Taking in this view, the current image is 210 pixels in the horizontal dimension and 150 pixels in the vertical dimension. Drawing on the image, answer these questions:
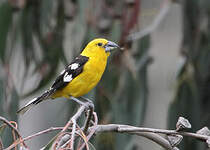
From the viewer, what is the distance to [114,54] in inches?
106

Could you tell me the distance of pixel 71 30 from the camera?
8.93ft

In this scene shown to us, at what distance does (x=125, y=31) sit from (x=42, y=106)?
1451 millimetres

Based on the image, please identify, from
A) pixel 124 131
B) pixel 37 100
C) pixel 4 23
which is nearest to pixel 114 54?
pixel 4 23

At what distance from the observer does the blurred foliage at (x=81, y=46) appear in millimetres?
2422

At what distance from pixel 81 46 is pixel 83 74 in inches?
32.0

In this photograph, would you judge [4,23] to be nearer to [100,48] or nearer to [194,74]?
[100,48]

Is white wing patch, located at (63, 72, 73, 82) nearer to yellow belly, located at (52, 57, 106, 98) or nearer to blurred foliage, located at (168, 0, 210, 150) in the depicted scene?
yellow belly, located at (52, 57, 106, 98)

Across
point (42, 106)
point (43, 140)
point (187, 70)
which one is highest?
point (187, 70)

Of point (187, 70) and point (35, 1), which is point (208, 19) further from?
point (35, 1)

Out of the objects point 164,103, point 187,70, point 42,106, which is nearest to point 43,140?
point 42,106

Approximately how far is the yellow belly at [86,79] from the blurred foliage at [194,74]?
2.68ft

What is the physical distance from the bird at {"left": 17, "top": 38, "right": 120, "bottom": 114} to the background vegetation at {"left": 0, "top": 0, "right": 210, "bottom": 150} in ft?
1.80

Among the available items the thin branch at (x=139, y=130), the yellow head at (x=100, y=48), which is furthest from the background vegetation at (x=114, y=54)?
the thin branch at (x=139, y=130)

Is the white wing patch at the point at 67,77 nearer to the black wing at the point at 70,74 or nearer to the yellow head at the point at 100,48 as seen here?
the black wing at the point at 70,74
